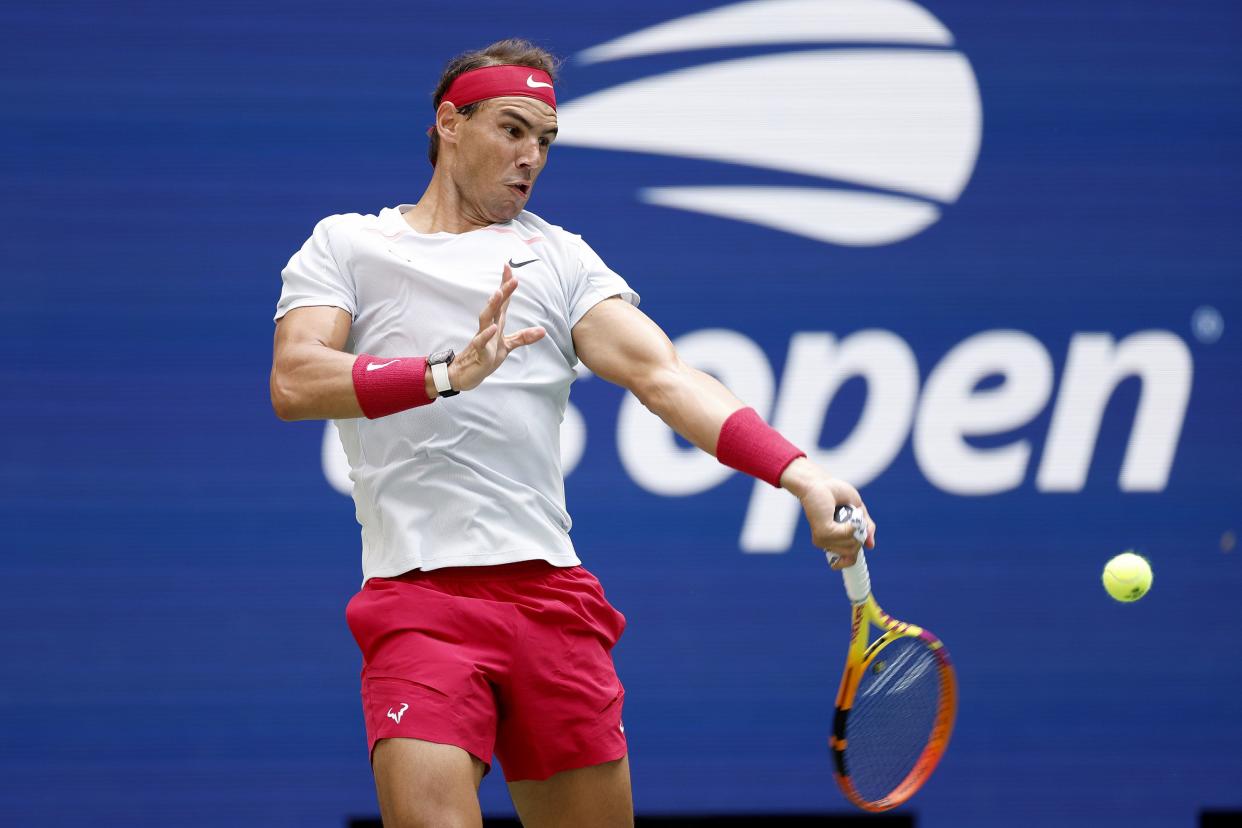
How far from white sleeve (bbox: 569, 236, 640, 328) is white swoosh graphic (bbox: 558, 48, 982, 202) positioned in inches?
70.2

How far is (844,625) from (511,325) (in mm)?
2179

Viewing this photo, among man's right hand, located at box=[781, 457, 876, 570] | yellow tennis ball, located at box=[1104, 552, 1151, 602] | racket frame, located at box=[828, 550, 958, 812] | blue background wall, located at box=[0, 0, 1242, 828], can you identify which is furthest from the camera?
blue background wall, located at box=[0, 0, 1242, 828]

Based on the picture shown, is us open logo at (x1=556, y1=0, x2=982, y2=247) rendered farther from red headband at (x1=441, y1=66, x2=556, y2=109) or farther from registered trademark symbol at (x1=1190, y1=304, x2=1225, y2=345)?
red headband at (x1=441, y1=66, x2=556, y2=109)

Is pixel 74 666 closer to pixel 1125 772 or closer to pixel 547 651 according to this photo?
pixel 547 651

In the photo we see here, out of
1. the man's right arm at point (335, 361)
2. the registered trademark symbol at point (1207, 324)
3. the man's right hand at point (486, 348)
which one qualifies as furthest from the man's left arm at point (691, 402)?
the registered trademark symbol at point (1207, 324)

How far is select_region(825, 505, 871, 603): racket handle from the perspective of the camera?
2.69 metres

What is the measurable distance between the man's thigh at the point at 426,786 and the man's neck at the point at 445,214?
100 centimetres

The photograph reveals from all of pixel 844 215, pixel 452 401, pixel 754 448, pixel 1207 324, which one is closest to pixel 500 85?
pixel 452 401

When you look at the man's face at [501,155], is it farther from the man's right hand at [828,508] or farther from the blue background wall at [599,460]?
the blue background wall at [599,460]

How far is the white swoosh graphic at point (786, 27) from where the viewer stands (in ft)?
16.2

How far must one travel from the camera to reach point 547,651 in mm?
2977

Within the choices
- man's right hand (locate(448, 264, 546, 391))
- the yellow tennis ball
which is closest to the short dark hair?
man's right hand (locate(448, 264, 546, 391))

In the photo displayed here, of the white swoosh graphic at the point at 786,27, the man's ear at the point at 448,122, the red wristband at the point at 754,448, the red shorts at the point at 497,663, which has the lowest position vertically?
the red shorts at the point at 497,663

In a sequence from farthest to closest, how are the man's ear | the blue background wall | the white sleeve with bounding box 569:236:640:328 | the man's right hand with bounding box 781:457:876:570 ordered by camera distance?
the blue background wall, the man's ear, the white sleeve with bounding box 569:236:640:328, the man's right hand with bounding box 781:457:876:570
